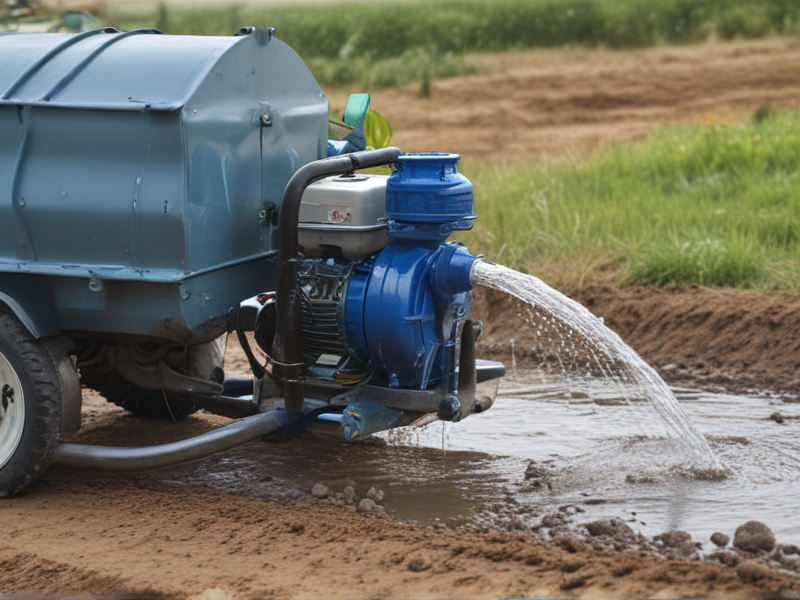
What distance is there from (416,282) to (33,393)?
1.55 meters

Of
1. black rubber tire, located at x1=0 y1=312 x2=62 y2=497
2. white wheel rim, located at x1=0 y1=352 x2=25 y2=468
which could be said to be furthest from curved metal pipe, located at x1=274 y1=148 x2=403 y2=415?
white wheel rim, located at x1=0 y1=352 x2=25 y2=468

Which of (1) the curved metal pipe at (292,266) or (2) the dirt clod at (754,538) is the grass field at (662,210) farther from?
(2) the dirt clod at (754,538)

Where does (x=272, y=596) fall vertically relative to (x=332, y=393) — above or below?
below

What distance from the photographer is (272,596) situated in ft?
11.6

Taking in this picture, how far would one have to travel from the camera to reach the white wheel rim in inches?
175

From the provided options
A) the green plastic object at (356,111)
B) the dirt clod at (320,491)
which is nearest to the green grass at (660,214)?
the green plastic object at (356,111)

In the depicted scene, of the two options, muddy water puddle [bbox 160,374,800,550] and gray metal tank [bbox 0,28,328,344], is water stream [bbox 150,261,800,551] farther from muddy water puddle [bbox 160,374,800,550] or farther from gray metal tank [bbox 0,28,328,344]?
gray metal tank [bbox 0,28,328,344]

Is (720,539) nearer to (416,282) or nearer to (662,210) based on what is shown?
(416,282)

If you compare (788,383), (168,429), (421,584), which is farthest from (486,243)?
(421,584)

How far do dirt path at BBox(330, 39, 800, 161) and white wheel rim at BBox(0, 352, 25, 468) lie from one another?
25.9ft

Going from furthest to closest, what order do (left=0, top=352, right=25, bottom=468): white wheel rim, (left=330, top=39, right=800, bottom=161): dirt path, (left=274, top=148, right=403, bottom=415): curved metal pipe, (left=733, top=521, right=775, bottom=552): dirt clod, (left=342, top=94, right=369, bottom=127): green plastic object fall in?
(left=330, top=39, right=800, bottom=161): dirt path → (left=342, top=94, right=369, bottom=127): green plastic object → (left=0, top=352, right=25, bottom=468): white wheel rim → (left=274, top=148, right=403, bottom=415): curved metal pipe → (left=733, top=521, right=775, bottom=552): dirt clod

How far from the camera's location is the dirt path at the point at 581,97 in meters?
13.6

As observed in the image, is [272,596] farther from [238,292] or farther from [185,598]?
[238,292]

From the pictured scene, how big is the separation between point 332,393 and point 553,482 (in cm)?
98
